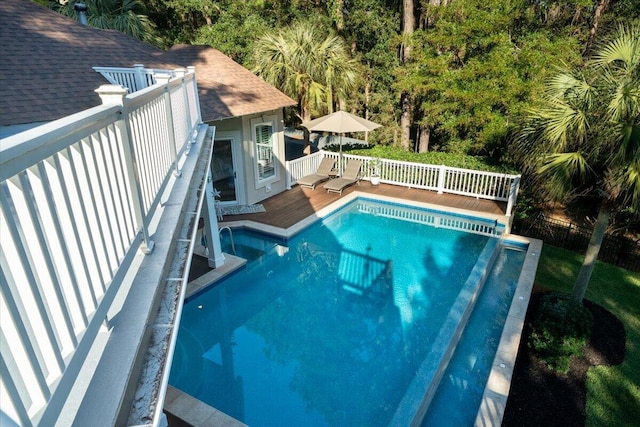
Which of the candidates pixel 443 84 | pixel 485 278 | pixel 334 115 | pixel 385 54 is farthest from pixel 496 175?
pixel 385 54

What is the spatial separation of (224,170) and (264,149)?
1.60 metres

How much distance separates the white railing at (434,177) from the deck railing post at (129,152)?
38.2 ft

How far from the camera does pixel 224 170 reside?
509 inches

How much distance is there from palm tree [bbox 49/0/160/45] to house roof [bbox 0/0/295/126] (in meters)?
4.29

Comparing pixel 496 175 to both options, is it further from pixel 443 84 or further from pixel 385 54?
pixel 385 54

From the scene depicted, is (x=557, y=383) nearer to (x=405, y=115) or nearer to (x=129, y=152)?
(x=129, y=152)

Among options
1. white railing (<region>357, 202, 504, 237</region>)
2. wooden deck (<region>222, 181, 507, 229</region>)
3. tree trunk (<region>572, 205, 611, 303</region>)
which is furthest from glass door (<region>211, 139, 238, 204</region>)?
tree trunk (<region>572, 205, 611, 303</region>)

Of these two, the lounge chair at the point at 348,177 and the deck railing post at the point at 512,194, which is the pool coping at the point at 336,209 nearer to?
the deck railing post at the point at 512,194

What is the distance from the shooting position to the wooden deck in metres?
12.3

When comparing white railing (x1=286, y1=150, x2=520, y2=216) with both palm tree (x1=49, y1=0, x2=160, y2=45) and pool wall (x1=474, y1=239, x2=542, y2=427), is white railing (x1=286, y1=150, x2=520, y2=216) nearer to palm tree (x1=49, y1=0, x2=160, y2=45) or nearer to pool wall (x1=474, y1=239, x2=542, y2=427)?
pool wall (x1=474, y1=239, x2=542, y2=427)

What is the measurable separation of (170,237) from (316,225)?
919cm

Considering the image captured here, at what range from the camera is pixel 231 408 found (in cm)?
605

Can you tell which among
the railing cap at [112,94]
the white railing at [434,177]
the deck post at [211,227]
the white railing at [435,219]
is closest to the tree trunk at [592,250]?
the white railing at [435,219]

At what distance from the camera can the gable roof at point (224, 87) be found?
38.1ft
